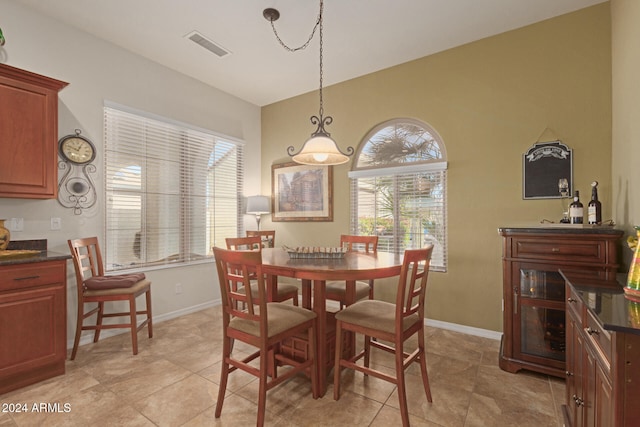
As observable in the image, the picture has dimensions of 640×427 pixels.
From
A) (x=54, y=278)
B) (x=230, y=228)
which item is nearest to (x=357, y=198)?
(x=230, y=228)

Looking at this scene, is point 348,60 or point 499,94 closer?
point 499,94

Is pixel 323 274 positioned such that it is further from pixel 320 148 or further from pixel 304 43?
pixel 304 43

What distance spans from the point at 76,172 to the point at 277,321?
2589 mm

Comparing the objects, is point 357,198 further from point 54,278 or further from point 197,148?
point 54,278

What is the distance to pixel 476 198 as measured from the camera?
3082mm

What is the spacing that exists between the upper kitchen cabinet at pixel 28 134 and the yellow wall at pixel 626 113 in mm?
4238

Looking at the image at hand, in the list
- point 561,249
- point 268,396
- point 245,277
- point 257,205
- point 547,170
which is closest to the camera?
point 245,277

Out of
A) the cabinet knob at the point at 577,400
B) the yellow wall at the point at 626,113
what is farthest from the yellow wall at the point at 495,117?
the cabinet knob at the point at 577,400

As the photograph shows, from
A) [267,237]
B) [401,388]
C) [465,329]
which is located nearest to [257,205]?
[267,237]

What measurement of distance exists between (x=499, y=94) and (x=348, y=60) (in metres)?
1.67

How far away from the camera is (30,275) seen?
2.17 meters

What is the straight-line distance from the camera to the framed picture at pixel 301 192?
164 inches

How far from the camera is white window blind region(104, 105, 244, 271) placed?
3.21 m

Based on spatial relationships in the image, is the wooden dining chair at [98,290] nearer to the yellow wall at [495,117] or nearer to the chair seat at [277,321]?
the chair seat at [277,321]
